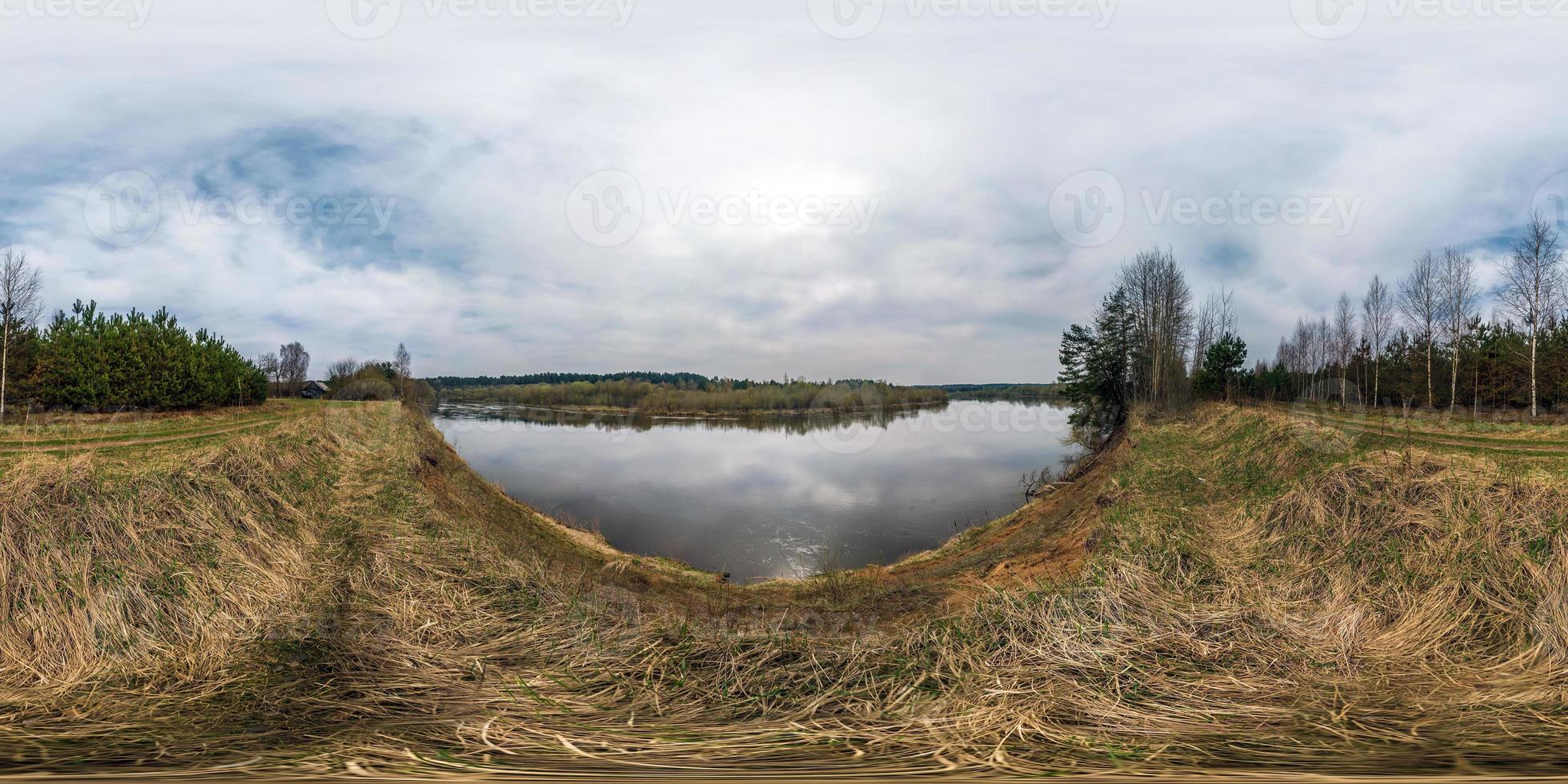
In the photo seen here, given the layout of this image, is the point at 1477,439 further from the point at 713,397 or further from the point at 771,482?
the point at 713,397

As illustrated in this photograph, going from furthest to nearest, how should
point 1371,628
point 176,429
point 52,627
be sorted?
1. point 176,429
2. point 1371,628
3. point 52,627

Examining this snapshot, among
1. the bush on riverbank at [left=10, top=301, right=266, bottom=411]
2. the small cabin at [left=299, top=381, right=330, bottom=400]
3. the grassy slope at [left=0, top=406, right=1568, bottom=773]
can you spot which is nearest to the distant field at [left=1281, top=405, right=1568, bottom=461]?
the grassy slope at [left=0, top=406, right=1568, bottom=773]

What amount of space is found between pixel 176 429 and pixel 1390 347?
54.1 metres

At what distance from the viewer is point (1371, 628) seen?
9.50 ft

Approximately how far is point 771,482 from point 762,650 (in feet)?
69.8

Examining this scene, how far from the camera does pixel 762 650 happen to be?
8.36 feet

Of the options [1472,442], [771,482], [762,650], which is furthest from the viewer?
[771,482]

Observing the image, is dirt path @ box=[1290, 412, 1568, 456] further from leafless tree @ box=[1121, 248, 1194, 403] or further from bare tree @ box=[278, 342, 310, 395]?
bare tree @ box=[278, 342, 310, 395]

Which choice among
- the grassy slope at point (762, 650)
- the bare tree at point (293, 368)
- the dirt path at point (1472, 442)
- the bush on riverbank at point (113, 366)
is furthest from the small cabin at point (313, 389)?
the dirt path at point (1472, 442)

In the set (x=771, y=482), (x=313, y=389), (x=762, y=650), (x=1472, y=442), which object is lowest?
(x=771, y=482)

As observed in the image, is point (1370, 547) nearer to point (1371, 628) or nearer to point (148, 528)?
point (1371, 628)

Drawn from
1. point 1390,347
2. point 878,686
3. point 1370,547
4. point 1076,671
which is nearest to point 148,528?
point 878,686

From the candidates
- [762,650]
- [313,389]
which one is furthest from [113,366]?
[313,389]

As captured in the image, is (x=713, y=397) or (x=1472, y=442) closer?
(x=1472, y=442)
